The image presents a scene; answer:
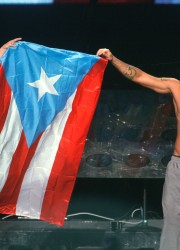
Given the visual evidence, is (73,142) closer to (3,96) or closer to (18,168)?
(18,168)

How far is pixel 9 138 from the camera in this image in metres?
4.66

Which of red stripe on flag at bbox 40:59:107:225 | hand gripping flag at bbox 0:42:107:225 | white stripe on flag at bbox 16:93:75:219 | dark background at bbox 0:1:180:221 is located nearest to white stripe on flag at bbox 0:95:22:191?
hand gripping flag at bbox 0:42:107:225

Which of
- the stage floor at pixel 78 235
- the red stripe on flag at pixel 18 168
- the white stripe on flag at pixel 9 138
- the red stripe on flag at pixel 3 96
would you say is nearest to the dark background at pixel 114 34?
the stage floor at pixel 78 235

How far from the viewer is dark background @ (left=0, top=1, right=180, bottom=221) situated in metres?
5.86

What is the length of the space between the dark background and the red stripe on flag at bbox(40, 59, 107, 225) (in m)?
1.38

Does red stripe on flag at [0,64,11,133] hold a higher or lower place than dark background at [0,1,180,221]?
lower

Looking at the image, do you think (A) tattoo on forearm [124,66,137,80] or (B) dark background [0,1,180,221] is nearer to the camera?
(A) tattoo on forearm [124,66,137,80]

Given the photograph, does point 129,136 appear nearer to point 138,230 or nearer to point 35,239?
point 138,230

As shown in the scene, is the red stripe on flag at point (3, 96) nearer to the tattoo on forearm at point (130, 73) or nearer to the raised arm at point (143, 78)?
the raised arm at point (143, 78)

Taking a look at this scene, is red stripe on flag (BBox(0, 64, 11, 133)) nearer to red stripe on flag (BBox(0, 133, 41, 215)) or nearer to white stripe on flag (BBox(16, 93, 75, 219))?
red stripe on flag (BBox(0, 133, 41, 215))

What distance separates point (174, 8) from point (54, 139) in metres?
2.17

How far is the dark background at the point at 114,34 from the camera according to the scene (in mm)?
5855

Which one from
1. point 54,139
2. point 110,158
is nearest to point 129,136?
point 110,158

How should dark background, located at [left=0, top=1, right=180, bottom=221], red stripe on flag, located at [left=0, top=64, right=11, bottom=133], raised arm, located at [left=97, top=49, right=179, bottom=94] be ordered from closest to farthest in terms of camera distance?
raised arm, located at [left=97, top=49, right=179, bottom=94]
red stripe on flag, located at [left=0, top=64, right=11, bottom=133]
dark background, located at [left=0, top=1, right=180, bottom=221]
